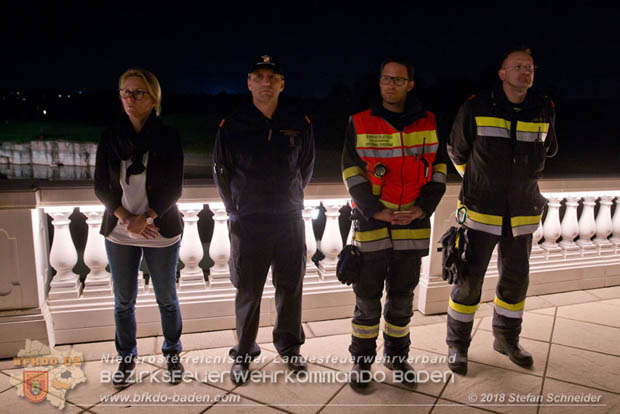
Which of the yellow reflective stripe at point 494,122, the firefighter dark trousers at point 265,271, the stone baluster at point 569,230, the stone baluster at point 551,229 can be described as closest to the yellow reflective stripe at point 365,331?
the firefighter dark trousers at point 265,271

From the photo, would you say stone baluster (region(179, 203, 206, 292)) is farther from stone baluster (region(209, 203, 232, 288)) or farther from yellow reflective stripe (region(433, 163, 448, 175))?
yellow reflective stripe (region(433, 163, 448, 175))

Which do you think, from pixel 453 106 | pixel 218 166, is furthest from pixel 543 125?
pixel 453 106

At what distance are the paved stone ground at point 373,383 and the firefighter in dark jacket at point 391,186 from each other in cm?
18

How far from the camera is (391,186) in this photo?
230cm

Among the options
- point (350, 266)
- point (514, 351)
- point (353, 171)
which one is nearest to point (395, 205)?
point (353, 171)

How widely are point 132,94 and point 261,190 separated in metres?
0.81

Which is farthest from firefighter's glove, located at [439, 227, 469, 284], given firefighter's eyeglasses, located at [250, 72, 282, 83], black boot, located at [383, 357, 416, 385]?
firefighter's eyeglasses, located at [250, 72, 282, 83]

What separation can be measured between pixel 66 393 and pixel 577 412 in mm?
2690

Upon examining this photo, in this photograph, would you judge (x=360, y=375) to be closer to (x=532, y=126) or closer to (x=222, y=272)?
(x=222, y=272)

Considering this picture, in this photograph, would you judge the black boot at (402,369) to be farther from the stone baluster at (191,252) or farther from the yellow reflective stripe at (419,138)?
the stone baluster at (191,252)

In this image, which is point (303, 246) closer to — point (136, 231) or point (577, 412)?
point (136, 231)

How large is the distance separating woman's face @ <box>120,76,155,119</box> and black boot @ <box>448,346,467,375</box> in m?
2.28

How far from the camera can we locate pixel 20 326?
2617 mm

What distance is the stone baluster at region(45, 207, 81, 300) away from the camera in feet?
9.00
